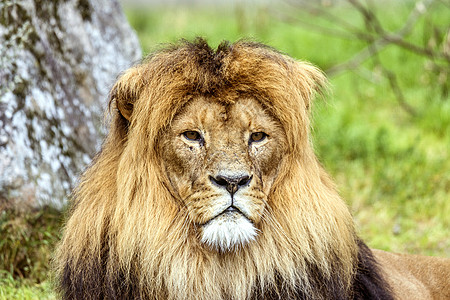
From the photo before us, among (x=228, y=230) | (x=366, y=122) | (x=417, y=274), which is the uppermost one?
(x=366, y=122)

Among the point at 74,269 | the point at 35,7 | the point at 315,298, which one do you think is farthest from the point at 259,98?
the point at 35,7

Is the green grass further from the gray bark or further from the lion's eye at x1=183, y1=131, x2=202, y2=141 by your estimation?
the lion's eye at x1=183, y1=131, x2=202, y2=141

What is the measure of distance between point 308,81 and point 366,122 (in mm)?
5592

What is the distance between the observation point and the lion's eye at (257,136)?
3.26 meters

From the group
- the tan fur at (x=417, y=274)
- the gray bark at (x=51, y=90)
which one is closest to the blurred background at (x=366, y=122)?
the gray bark at (x=51, y=90)

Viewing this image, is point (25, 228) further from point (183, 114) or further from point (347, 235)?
point (347, 235)

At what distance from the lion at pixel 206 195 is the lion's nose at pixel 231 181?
0.13 ft

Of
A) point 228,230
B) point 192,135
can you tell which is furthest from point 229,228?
point 192,135

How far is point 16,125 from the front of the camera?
199 inches

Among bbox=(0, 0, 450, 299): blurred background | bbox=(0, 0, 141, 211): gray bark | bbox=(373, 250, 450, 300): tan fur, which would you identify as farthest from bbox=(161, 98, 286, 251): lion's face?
bbox=(0, 0, 141, 211): gray bark

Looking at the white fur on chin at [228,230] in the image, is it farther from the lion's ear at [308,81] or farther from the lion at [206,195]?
the lion's ear at [308,81]

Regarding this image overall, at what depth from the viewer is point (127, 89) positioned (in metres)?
3.34

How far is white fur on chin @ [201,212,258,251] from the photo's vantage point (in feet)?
10.0

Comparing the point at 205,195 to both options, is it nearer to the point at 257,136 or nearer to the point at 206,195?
the point at 206,195
